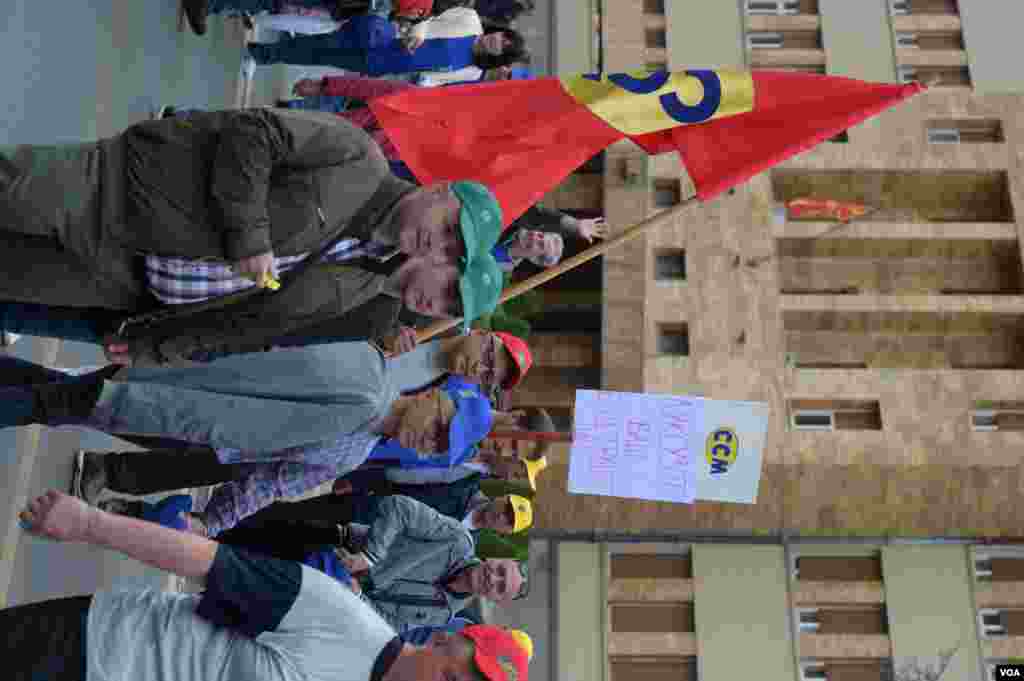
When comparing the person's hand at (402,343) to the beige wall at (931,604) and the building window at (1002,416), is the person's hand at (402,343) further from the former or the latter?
the building window at (1002,416)

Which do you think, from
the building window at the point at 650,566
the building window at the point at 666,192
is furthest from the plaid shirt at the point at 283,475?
the building window at the point at 666,192

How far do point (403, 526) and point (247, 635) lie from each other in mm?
3161

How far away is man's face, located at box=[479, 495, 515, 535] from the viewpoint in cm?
739

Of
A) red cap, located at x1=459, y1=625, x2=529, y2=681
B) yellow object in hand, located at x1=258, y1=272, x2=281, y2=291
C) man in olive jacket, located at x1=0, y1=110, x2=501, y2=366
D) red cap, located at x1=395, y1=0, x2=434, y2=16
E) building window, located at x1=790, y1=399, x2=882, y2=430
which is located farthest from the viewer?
building window, located at x1=790, y1=399, x2=882, y2=430

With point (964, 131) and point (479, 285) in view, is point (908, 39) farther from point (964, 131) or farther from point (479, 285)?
point (479, 285)

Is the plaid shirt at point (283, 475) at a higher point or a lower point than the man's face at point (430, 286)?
lower

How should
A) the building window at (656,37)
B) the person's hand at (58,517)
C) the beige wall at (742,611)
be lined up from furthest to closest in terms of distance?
the building window at (656,37) < the beige wall at (742,611) < the person's hand at (58,517)

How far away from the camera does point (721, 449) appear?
8133 mm

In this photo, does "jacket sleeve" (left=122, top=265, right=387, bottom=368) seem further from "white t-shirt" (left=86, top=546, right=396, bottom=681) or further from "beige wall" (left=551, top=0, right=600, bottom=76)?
"beige wall" (left=551, top=0, right=600, bottom=76)

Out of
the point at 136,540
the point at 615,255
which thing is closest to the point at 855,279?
the point at 615,255

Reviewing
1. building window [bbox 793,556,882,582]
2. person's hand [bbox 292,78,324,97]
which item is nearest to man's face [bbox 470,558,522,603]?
person's hand [bbox 292,78,324,97]

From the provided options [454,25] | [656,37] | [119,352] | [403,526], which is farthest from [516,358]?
[656,37]

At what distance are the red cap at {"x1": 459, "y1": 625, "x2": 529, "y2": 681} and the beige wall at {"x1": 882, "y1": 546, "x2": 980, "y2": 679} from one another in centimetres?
1581

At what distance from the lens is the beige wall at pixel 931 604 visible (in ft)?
59.0
